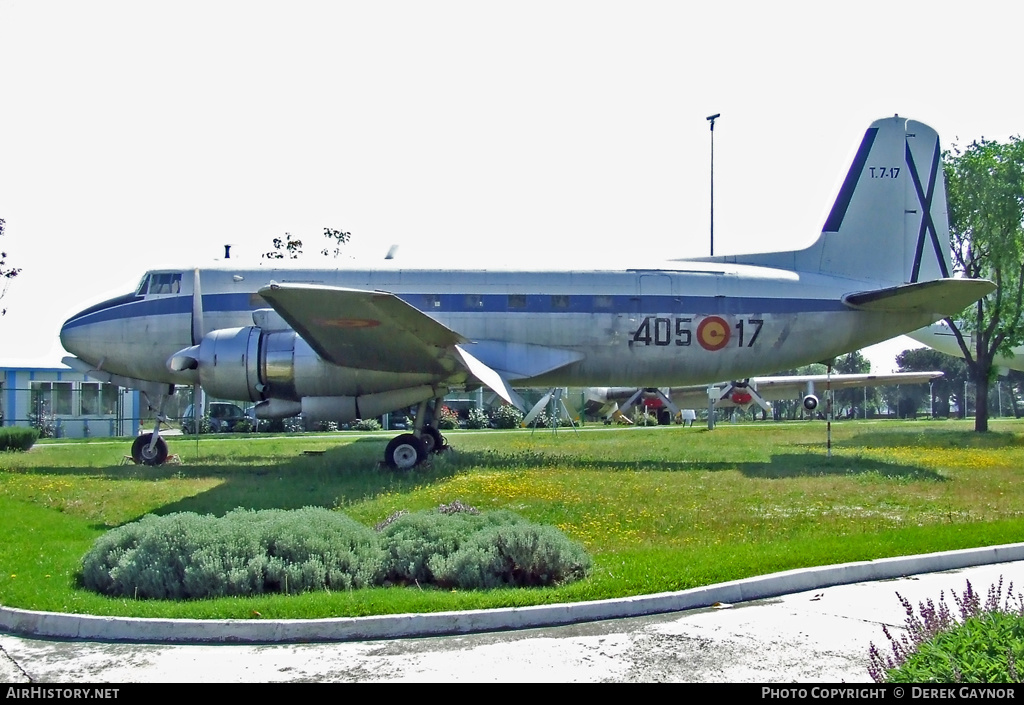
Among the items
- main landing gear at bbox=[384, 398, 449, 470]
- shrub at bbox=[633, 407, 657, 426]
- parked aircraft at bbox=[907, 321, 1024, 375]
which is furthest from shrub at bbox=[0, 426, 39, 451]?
parked aircraft at bbox=[907, 321, 1024, 375]

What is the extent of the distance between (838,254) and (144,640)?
1918 cm

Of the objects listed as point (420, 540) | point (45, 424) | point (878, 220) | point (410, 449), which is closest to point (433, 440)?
point (410, 449)

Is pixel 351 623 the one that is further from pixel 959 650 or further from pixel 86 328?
pixel 86 328

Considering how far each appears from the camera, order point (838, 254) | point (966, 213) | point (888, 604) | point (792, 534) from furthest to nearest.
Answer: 1. point (966, 213)
2. point (838, 254)
3. point (792, 534)
4. point (888, 604)

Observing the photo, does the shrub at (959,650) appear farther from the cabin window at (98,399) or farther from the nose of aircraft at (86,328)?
the cabin window at (98,399)

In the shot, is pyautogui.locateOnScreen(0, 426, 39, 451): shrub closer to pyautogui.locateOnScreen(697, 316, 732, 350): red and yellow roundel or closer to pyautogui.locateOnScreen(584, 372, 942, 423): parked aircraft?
pyautogui.locateOnScreen(697, 316, 732, 350): red and yellow roundel

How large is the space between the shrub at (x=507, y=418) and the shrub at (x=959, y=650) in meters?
43.1

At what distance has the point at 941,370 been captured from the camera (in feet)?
365

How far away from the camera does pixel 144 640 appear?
7.41 meters

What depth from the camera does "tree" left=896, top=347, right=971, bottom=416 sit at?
11069 cm

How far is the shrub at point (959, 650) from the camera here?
476 centimetres
